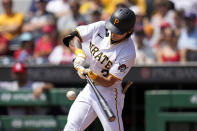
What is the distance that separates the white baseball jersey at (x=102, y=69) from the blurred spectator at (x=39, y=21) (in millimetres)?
3371

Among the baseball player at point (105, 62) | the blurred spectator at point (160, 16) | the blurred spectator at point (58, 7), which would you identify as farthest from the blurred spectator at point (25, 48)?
the baseball player at point (105, 62)

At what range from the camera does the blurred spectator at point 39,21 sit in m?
7.42

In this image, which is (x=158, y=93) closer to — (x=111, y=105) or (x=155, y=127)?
(x=155, y=127)

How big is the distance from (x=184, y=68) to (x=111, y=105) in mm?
2311

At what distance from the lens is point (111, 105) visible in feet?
13.2

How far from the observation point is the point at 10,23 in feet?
24.9

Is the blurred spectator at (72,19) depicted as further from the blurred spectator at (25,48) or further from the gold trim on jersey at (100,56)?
the gold trim on jersey at (100,56)

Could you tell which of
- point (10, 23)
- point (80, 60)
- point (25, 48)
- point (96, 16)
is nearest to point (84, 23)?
point (96, 16)

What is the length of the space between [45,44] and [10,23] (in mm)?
976

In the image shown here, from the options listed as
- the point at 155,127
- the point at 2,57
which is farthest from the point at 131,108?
the point at 2,57

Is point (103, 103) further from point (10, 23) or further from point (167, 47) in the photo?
point (10, 23)

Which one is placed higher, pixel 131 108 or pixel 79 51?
pixel 79 51

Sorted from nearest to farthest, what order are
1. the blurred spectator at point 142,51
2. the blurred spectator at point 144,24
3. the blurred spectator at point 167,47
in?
1. the blurred spectator at point 167,47
2. the blurred spectator at point 142,51
3. the blurred spectator at point 144,24

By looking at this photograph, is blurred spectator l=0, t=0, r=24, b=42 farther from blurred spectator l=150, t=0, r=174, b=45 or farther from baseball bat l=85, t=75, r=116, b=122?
baseball bat l=85, t=75, r=116, b=122
